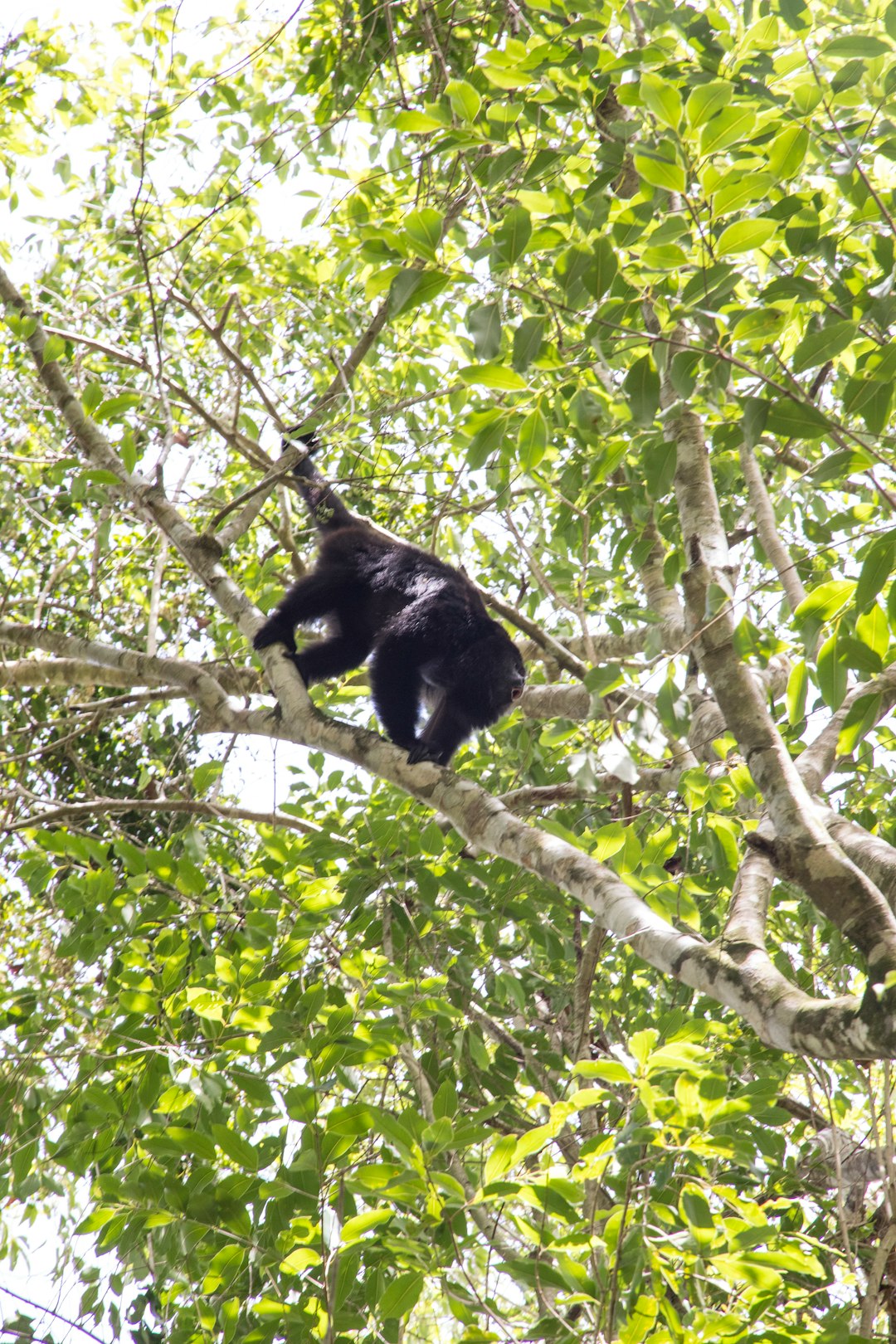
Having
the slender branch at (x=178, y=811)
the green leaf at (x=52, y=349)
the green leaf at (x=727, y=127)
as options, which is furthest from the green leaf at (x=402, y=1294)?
the green leaf at (x=52, y=349)

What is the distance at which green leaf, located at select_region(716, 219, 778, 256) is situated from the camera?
184 centimetres

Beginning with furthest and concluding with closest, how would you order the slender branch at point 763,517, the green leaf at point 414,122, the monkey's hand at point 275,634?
the monkey's hand at point 275,634
the slender branch at point 763,517
the green leaf at point 414,122

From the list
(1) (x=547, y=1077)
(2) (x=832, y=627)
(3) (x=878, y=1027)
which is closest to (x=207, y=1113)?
(1) (x=547, y=1077)

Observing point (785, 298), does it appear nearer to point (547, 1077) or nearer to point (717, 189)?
point (717, 189)

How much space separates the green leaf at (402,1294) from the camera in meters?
2.04

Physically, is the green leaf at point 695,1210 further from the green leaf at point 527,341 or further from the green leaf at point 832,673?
the green leaf at point 527,341

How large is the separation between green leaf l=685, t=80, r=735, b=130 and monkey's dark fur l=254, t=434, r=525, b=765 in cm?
282

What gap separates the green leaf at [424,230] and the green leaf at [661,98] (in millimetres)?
463

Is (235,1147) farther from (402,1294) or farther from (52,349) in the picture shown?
(52,349)

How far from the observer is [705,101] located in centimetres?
184

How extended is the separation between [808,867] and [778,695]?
2175mm

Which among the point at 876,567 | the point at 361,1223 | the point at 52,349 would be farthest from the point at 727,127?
the point at 52,349

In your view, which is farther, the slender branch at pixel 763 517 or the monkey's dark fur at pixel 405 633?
the monkey's dark fur at pixel 405 633

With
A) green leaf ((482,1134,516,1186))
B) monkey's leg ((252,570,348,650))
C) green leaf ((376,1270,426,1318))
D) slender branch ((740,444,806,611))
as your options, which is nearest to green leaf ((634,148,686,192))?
slender branch ((740,444,806,611))
